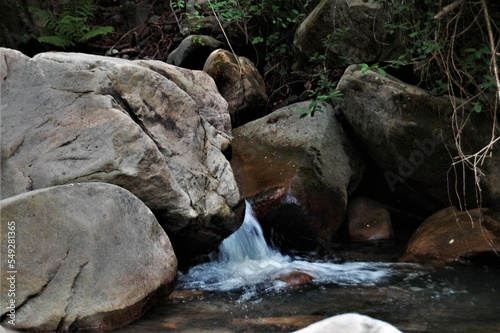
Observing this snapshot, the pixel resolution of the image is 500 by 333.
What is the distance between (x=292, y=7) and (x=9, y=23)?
12.4ft

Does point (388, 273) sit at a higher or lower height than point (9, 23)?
lower

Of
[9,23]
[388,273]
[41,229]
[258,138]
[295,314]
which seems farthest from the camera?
[9,23]

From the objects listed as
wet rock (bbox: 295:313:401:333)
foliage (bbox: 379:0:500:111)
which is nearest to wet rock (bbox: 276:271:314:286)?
foliage (bbox: 379:0:500:111)

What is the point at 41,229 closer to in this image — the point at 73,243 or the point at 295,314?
the point at 73,243

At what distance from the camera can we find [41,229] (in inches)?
129

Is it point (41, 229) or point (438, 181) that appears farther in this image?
point (438, 181)

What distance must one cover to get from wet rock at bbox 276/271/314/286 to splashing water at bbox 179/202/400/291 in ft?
0.14

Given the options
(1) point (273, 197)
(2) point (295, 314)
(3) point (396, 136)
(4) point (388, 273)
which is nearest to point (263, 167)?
(1) point (273, 197)

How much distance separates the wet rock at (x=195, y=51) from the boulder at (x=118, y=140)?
7.74 feet

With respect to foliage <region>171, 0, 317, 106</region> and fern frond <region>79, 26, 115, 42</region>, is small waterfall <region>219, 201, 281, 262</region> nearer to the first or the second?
foliage <region>171, 0, 317, 106</region>

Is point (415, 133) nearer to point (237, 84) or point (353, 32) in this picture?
point (353, 32)

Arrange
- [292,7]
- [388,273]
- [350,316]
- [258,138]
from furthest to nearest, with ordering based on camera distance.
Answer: [292,7]
[258,138]
[388,273]
[350,316]

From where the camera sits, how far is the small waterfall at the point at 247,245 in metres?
4.99

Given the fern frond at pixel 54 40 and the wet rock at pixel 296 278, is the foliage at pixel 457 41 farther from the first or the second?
the fern frond at pixel 54 40
